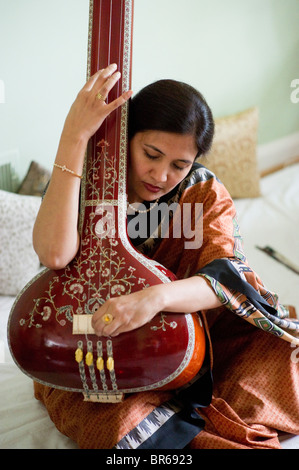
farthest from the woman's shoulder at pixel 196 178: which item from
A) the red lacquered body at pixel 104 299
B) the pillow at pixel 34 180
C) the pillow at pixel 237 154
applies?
the pillow at pixel 237 154

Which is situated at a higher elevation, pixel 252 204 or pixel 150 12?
pixel 150 12

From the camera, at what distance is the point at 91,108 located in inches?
39.5

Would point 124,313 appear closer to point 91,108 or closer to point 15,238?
point 91,108

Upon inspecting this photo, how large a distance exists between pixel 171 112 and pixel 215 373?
2.29ft

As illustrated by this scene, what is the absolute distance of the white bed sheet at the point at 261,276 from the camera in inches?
46.5

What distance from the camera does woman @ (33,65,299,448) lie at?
101 cm

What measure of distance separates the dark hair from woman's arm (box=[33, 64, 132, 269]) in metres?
0.12

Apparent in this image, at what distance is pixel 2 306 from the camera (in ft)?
5.75

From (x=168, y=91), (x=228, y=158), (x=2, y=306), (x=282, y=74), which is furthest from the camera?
(x=282, y=74)

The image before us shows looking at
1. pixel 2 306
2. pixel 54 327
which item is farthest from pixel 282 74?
pixel 54 327

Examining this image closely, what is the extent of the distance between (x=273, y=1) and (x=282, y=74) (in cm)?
46

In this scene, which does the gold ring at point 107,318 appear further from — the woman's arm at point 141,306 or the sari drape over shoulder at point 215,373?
the sari drape over shoulder at point 215,373

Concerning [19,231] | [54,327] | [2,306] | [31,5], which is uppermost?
[31,5]
